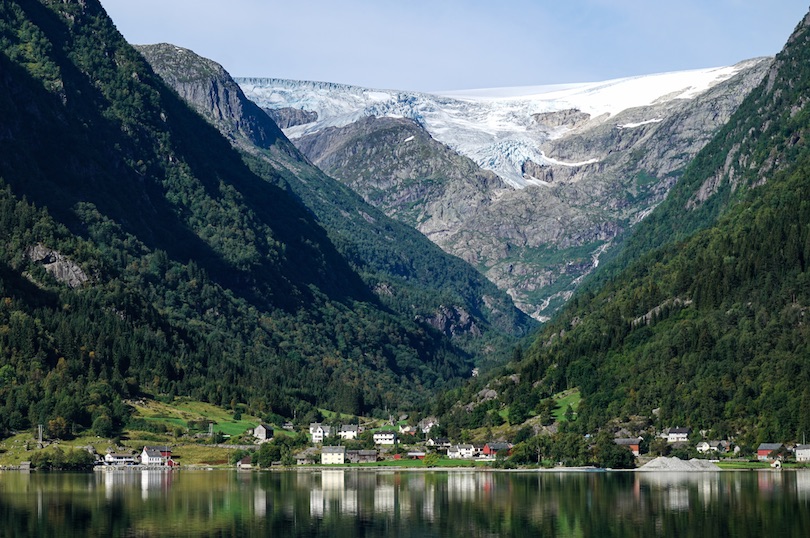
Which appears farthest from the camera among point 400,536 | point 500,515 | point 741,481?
point 741,481

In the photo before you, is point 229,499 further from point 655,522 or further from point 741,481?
point 741,481

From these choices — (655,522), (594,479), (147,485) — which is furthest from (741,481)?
(147,485)

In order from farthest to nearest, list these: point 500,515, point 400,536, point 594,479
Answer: point 594,479 → point 500,515 → point 400,536

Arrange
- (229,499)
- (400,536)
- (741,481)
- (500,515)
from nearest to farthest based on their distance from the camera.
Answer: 1. (400,536)
2. (500,515)
3. (229,499)
4. (741,481)

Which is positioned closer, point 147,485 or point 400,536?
point 400,536

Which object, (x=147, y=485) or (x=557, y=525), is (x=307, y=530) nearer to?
(x=557, y=525)

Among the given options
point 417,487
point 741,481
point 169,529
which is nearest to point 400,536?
point 169,529
